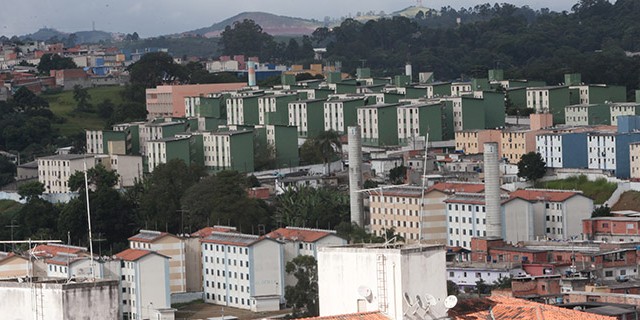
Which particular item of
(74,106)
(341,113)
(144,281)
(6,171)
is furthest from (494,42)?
(144,281)

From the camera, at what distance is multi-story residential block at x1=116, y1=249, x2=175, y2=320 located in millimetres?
24219

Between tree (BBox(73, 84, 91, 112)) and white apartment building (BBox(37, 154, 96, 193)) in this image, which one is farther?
tree (BBox(73, 84, 91, 112))

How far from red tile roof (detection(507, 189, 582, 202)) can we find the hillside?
96996 millimetres

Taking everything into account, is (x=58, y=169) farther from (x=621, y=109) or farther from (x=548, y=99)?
(x=548, y=99)

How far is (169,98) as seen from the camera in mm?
46375

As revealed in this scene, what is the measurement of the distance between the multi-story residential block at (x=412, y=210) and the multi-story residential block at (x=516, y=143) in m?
4.69

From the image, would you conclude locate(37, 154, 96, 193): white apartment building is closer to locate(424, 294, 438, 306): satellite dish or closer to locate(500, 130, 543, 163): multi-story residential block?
locate(500, 130, 543, 163): multi-story residential block

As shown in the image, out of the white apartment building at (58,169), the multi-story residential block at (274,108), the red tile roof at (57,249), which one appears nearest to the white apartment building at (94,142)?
the white apartment building at (58,169)

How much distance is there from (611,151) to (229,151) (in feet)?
27.1

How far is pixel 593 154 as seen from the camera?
32.1 metres

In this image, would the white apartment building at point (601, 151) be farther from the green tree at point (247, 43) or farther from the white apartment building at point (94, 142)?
the green tree at point (247, 43)

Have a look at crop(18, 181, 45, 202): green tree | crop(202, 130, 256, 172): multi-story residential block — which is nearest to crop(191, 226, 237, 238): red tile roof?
crop(18, 181, 45, 202): green tree

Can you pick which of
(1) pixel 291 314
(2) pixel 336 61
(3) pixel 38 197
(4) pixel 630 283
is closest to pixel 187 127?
(3) pixel 38 197

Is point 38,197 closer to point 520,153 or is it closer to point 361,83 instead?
point 520,153
